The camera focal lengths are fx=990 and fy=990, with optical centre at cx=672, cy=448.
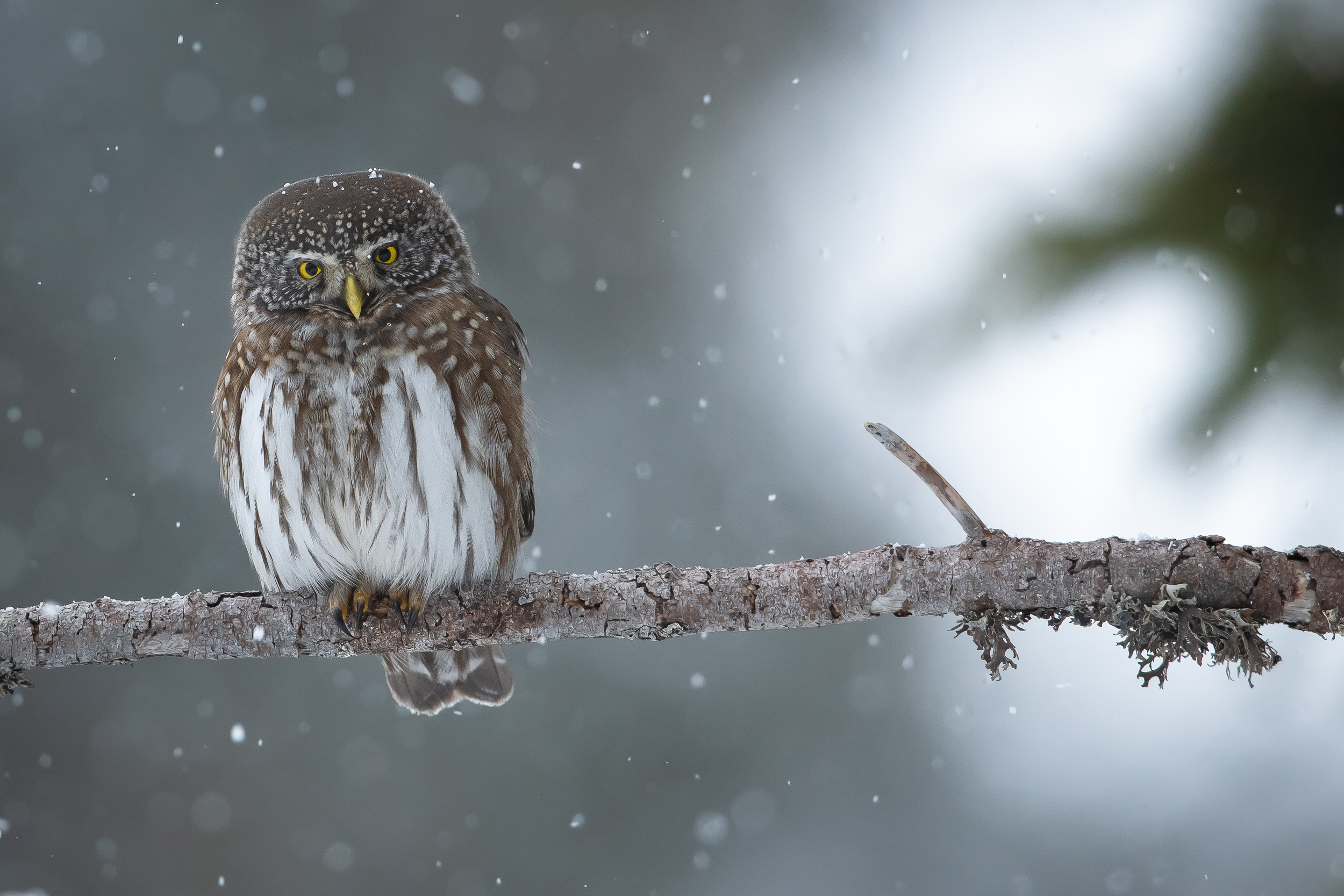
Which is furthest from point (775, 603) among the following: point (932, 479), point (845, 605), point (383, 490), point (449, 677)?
point (449, 677)

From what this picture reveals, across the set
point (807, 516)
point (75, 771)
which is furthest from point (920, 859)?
point (75, 771)

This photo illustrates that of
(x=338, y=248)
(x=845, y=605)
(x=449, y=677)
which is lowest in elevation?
(x=845, y=605)

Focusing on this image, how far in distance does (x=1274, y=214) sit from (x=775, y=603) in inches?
48.7

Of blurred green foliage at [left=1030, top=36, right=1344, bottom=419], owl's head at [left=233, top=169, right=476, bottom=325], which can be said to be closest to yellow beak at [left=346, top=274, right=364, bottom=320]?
owl's head at [left=233, top=169, right=476, bottom=325]

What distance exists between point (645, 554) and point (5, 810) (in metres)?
4.00

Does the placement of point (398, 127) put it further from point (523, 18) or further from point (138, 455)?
point (138, 455)

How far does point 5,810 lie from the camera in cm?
564

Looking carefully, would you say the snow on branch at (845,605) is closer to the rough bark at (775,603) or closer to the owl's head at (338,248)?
the rough bark at (775,603)

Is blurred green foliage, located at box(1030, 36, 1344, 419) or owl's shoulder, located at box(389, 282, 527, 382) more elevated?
owl's shoulder, located at box(389, 282, 527, 382)

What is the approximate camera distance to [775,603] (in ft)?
6.59

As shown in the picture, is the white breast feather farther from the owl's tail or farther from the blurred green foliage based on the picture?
the blurred green foliage

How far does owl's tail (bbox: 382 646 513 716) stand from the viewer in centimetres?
278

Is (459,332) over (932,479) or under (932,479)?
over

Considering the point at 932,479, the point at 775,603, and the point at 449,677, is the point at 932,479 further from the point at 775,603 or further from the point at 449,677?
the point at 449,677
